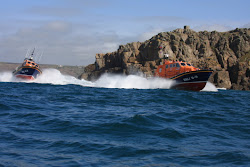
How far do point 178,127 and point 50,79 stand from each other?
115 ft

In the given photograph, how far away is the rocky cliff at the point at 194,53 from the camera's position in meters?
81.8

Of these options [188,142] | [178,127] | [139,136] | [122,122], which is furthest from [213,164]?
[122,122]

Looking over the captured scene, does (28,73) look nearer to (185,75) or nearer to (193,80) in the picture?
(185,75)

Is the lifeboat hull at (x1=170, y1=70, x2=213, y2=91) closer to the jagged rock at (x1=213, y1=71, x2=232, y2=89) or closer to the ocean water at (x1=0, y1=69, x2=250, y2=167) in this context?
the ocean water at (x1=0, y1=69, x2=250, y2=167)

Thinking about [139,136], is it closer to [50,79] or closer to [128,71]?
[50,79]

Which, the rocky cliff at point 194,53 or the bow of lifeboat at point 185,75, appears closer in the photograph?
the bow of lifeboat at point 185,75

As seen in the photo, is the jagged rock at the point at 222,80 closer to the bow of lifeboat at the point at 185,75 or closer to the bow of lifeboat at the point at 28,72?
the bow of lifeboat at the point at 185,75

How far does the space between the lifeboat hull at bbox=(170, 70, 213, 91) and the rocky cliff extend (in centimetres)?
5039

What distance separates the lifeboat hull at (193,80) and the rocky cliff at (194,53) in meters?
50.4

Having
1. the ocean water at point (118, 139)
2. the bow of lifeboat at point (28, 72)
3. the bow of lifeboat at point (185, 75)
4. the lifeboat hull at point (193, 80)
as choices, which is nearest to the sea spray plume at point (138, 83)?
the bow of lifeboat at point (185, 75)

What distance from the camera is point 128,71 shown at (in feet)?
291

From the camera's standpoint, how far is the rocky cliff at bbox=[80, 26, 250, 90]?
8180 cm

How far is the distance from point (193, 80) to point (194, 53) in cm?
6932

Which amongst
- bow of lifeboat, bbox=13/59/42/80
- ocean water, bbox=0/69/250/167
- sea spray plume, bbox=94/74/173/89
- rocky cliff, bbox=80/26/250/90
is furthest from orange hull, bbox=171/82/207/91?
rocky cliff, bbox=80/26/250/90
